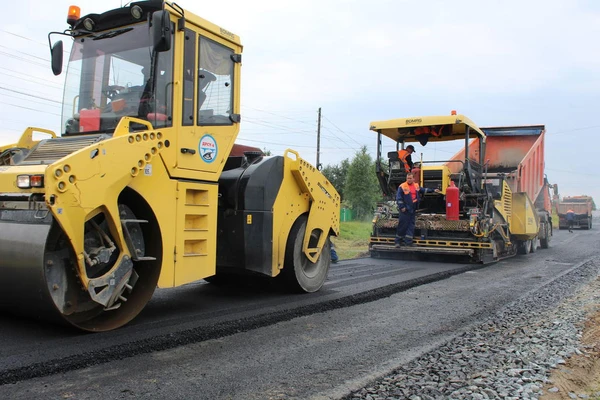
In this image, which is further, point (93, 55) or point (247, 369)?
point (93, 55)

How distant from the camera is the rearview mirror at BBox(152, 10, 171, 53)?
13.6ft

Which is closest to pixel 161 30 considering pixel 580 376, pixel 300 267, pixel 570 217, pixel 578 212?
pixel 300 267

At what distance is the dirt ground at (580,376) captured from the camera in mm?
3219

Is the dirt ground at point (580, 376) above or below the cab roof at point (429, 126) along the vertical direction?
below

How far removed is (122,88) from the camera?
15.5 ft

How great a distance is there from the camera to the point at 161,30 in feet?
13.7

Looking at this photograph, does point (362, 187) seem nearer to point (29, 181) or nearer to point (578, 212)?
point (578, 212)

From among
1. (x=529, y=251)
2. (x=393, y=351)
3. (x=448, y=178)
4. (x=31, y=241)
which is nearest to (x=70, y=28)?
(x=31, y=241)

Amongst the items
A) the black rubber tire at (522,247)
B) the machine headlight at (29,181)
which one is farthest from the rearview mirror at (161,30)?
the black rubber tire at (522,247)

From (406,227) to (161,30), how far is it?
7354mm

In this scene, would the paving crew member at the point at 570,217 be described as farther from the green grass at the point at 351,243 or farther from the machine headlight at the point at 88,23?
the machine headlight at the point at 88,23

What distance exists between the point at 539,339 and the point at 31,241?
4146 millimetres

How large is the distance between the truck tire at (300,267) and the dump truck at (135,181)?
6 cm

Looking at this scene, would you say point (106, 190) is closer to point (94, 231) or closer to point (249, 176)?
point (94, 231)
